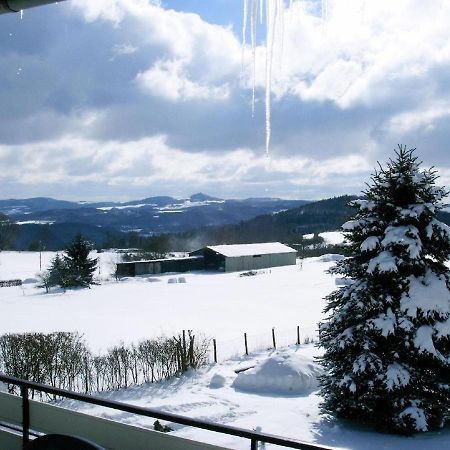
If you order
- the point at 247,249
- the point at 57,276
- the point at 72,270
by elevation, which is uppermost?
the point at 247,249

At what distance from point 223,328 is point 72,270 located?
24907 mm

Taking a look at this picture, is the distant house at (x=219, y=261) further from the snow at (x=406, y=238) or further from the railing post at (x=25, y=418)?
the railing post at (x=25, y=418)

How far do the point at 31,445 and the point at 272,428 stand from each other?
32.1 feet

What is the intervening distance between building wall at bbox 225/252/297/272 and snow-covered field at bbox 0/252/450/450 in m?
2.68

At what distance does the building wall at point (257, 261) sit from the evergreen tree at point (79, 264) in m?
17.8

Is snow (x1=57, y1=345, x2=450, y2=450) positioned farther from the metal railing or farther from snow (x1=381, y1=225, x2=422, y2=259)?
the metal railing

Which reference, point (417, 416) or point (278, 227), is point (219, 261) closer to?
point (417, 416)

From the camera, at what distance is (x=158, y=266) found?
58188 mm

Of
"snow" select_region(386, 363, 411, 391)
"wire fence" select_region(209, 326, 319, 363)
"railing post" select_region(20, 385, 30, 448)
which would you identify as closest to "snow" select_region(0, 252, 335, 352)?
"wire fence" select_region(209, 326, 319, 363)

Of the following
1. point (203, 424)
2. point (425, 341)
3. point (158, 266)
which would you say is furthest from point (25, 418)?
point (158, 266)

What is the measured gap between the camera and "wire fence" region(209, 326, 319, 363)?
1989cm

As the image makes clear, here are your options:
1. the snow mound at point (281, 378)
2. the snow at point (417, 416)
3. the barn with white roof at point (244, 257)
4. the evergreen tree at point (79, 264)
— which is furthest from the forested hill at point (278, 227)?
the snow at point (417, 416)

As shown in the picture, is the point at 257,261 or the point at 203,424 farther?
the point at 257,261

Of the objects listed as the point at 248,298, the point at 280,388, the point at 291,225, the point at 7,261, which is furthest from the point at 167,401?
the point at 291,225
